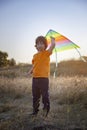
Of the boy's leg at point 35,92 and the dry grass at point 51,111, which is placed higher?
the boy's leg at point 35,92

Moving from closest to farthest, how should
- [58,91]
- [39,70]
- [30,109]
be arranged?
[39,70], [30,109], [58,91]

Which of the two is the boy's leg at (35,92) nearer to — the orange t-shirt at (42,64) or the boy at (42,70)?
the boy at (42,70)

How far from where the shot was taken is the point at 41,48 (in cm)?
613

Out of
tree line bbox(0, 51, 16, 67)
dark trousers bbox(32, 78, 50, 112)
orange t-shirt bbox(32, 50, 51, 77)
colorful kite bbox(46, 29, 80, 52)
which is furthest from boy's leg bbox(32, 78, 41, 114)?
tree line bbox(0, 51, 16, 67)

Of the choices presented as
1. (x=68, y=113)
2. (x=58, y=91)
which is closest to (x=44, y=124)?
(x=68, y=113)

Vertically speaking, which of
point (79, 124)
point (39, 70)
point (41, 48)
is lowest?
point (79, 124)

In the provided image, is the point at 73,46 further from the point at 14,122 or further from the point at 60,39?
the point at 14,122

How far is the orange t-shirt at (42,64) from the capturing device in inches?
237

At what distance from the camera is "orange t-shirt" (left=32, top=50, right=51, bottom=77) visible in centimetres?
602

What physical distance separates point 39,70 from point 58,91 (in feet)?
9.77

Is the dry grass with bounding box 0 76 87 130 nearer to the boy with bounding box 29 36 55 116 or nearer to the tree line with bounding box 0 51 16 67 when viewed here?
the boy with bounding box 29 36 55 116

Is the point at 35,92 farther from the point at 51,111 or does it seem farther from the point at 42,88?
the point at 51,111

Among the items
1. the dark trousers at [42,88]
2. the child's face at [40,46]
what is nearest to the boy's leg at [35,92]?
the dark trousers at [42,88]

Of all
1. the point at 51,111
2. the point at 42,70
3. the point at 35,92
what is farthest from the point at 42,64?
the point at 51,111
